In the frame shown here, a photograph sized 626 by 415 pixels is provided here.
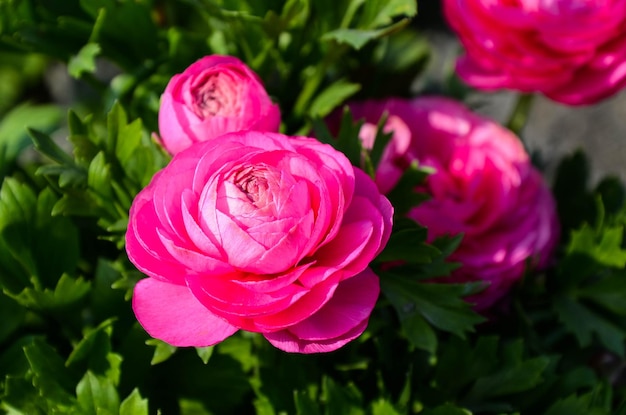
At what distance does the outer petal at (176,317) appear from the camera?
477 mm

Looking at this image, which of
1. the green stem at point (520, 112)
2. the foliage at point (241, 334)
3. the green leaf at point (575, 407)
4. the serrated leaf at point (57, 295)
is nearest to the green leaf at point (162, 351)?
the foliage at point (241, 334)

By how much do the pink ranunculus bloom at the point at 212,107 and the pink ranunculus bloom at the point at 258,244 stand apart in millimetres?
52

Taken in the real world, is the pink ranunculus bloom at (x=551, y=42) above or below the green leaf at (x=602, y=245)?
above

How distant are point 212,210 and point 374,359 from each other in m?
0.29

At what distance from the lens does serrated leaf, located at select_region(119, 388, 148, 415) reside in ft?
1.80

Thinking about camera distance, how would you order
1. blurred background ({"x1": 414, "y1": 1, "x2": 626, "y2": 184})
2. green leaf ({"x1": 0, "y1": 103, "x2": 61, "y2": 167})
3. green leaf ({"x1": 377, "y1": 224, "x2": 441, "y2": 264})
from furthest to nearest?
1. blurred background ({"x1": 414, "y1": 1, "x2": 626, "y2": 184})
2. green leaf ({"x1": 0, "y1": 103, "x2": 61, "y2": 167})
3. green leaf ({"x1": 377, "y1": 224, "x2": 441, "y2": 264})

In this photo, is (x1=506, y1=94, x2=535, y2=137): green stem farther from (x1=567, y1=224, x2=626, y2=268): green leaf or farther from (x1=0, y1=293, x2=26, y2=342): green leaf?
(x1=0, y1=293, x2=26, y2=342): green leaf

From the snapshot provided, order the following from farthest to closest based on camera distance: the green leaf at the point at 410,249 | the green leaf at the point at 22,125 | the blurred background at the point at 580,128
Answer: the blurred background at the point at 580,128 < the green leaf at the point at 22,125 < the green leaf at the point at 410,249

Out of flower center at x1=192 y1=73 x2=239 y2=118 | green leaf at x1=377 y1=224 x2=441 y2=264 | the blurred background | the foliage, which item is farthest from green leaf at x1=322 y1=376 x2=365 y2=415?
the blurred background

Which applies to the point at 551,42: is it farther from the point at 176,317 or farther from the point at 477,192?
the point at 176,317

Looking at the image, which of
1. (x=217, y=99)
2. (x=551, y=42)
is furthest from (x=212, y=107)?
(x=551, y=42)

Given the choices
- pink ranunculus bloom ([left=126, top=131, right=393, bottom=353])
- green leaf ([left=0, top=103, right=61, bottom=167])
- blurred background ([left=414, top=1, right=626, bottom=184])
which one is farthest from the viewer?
blurred background ([left=414, top=1, right=626, bottom=184])

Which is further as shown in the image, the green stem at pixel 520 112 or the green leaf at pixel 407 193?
the green stem at pixel 520 112

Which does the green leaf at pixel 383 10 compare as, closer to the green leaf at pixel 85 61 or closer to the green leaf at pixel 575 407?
the green leaf at pixel 85 61
